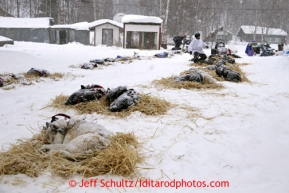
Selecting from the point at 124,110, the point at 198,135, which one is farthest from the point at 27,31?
the point at 198,135

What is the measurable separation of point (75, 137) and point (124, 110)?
50.4 inches

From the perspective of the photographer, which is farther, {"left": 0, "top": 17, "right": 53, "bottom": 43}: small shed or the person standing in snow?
{"left": 0, "top": 17, "right": 53, "bottom": 43}: small shed

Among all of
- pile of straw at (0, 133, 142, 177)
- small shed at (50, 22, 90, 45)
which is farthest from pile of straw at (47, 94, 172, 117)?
small shed at (50, 22, 90, 45)

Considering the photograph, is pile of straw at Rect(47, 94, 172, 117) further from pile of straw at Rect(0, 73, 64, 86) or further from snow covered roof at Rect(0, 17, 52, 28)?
snow covered roof at Rect(0, 17, 52, 28)

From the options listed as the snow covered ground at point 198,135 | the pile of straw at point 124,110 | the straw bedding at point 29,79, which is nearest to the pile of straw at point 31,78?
the straw bedding at point 29,79

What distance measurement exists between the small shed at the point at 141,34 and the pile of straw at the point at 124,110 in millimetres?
17228

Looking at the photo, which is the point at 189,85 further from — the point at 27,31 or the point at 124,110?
the point at 27,31

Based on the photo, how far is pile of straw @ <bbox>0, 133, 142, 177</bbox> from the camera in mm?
2100

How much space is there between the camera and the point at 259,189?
77.7 inches

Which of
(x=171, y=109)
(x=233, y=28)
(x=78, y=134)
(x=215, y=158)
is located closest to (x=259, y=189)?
(x=215, y=158)

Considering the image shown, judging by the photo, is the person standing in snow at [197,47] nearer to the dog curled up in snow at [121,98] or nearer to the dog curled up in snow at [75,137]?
the dog curled up in snow at [121,98]

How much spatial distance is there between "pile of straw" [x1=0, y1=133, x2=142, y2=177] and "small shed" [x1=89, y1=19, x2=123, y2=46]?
22.1 metres

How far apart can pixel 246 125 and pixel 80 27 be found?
2675 cm

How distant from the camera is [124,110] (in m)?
3.72
